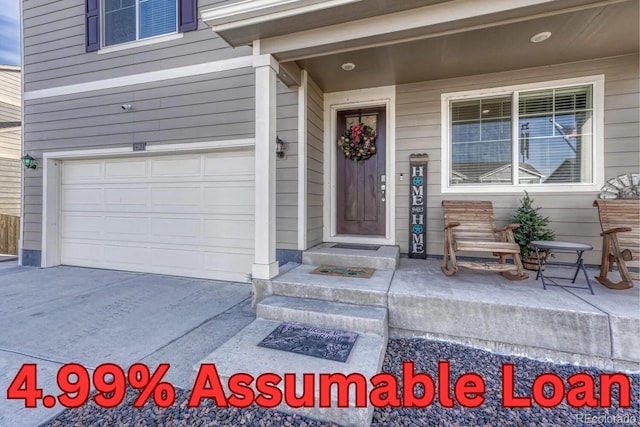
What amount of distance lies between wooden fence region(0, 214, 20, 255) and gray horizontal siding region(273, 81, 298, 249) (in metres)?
6.73

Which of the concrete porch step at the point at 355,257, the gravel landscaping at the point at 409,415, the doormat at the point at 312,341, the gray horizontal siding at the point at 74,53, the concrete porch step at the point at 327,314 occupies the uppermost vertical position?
the gray horizontal siding at the point at 74,53

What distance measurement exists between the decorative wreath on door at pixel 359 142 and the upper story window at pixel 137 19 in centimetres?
298

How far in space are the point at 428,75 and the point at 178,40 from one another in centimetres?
355

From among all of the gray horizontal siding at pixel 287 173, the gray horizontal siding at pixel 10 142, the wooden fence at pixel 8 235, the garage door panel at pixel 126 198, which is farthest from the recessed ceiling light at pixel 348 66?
the gray horizontal siding at pixel 10 142

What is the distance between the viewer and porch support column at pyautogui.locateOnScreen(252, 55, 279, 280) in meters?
2.89

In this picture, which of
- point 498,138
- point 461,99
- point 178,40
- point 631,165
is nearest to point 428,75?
point 461,99

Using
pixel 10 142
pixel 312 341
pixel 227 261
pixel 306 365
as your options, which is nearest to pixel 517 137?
pixel 312 341

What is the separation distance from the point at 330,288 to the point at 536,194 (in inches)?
114

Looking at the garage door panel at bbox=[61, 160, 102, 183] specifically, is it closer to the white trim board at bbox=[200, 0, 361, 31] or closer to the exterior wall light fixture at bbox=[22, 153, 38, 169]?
the exterior wall light fixture at bbox=[22, 153, 38, 169]

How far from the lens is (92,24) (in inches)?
185

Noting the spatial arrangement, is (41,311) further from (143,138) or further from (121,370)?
(143,138)

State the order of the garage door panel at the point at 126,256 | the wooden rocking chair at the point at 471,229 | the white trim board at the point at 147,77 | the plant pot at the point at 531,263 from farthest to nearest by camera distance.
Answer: the garage door panel at the point at 126,256
the white trim board at the point at 147,77
the plant pot at the point at 531,263
the wooden rocking chair at the point at 471,229

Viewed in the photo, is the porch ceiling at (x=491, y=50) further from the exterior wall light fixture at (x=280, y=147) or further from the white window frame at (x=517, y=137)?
the exterior wall light fixture at (x=280, y=147)

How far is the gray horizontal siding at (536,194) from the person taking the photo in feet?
11.0
